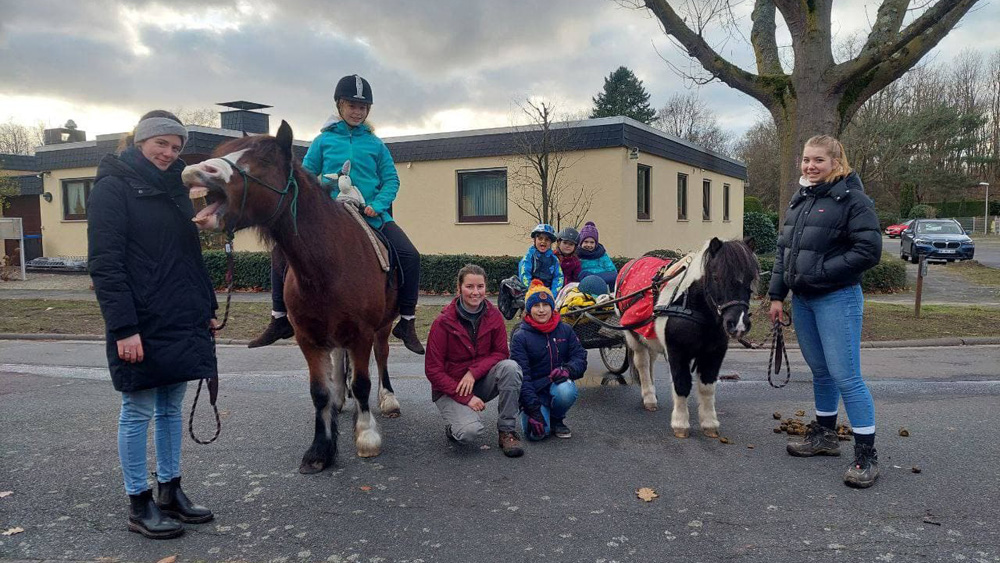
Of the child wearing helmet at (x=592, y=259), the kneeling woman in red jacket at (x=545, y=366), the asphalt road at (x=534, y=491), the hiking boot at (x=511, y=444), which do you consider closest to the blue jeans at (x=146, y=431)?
the asphalt road at (x=534, y=491)

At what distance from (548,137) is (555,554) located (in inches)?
555

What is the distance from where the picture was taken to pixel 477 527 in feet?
11.4

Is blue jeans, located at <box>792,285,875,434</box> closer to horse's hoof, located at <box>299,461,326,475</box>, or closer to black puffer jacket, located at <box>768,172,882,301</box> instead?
black puffer jacket, located at <box>768,172,882,301</box>

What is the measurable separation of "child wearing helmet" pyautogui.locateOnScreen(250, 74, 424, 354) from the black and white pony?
6.73 ft

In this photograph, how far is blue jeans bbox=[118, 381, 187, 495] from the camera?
11.0 ft

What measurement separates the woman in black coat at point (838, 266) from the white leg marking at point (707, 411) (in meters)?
0.96

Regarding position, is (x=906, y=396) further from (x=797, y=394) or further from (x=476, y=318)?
(x=476, y=318)

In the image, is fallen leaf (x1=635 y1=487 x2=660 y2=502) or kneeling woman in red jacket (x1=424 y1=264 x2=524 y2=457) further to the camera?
kneeling woman in red jacket (x1=424 y1=264 x2=524 y2=457)

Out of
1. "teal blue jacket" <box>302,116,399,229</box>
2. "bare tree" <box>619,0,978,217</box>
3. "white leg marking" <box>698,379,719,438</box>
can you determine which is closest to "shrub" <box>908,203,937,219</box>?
"bare tree" <box>619,0,978,217</box>

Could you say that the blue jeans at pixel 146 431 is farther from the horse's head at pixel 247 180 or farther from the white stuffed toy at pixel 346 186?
the white stuffed toy at pixel 346 186

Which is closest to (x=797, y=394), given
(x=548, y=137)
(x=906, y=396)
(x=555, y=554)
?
(x=906, y=396)

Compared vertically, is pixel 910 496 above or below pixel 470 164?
below

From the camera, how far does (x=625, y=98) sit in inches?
2100

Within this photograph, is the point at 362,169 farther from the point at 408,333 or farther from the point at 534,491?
the point at 534,491
